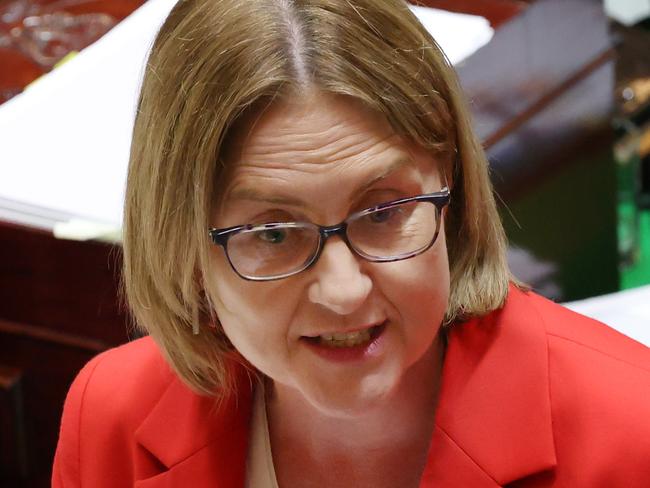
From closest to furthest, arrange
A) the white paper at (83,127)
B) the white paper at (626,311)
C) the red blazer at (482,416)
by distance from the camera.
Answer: the red blazer at (482,416) → the white paper at (626,311) → the white paper at (83,127)

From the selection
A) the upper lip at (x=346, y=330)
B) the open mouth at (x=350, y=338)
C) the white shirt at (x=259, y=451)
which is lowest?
the white shirt at (x=259, y=451)

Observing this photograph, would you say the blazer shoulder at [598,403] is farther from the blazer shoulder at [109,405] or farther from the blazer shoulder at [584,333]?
the blazer shoulder at [109,405]

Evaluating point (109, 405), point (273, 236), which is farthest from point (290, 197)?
point (109, 405)

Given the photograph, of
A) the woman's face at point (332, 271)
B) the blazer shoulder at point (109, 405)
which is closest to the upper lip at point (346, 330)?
the woman's face at point (332, 271)

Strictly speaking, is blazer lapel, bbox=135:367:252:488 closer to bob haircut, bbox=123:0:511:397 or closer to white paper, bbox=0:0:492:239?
bob haircut, bbox=123:0:511:397

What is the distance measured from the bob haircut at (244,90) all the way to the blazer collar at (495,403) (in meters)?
0.15

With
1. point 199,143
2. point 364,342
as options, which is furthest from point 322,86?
point 364,342

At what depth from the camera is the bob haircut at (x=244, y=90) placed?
115 centimetres

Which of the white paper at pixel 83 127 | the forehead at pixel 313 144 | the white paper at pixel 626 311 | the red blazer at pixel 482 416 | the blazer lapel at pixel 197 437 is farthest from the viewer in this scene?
the white paper at pixel 83 127

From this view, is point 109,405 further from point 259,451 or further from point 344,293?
point 344,293

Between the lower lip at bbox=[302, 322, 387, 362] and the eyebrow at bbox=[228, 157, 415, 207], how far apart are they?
15 centimetres

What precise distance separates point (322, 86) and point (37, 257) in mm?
837

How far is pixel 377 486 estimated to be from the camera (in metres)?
1.40

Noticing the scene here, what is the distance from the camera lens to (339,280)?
1152 millimetres
